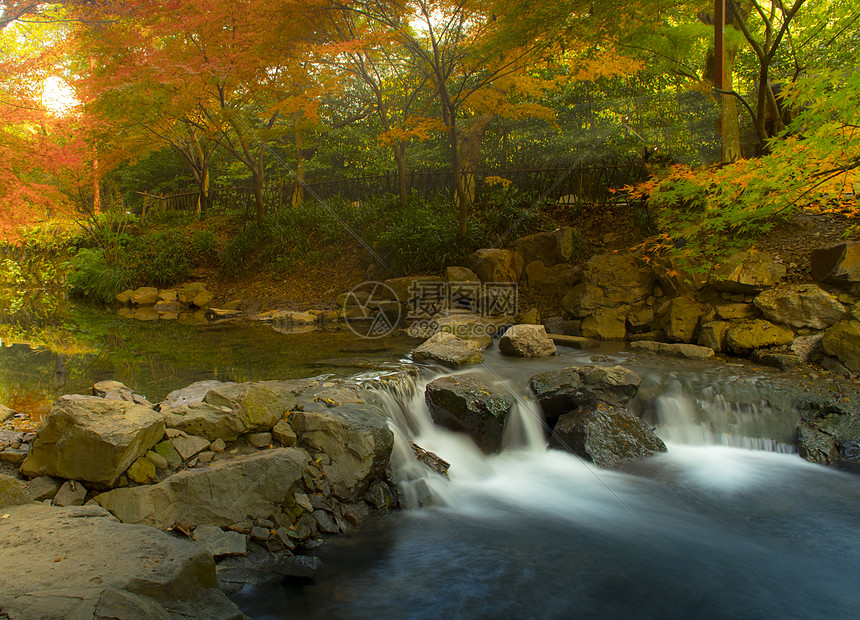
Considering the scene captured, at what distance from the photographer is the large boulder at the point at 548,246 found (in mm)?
11266

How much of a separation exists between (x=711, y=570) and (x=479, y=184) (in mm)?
12793

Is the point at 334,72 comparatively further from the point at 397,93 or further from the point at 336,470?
the point at 336,470

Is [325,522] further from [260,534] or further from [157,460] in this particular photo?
[157,460]

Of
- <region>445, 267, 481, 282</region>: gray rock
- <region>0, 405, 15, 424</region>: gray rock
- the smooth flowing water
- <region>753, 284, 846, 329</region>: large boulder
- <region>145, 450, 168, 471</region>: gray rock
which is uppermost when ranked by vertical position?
<region>445, 267, 481, 282</region>: gray rock

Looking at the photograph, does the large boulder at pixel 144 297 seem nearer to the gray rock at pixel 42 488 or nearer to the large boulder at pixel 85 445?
the large boulder at pixel 85 445

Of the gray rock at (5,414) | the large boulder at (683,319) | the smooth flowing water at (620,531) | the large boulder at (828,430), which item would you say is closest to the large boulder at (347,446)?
the smooth flowing water at (620,531)

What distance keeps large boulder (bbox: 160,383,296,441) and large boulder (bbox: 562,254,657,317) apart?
692 cm

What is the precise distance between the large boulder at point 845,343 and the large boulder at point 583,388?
2.86m

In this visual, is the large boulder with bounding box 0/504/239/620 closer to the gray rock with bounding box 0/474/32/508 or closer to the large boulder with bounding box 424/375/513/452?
the gray rock with bounding box 0/474/32/508

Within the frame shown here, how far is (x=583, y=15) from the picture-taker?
10219mm

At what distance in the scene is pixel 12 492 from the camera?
128 inches

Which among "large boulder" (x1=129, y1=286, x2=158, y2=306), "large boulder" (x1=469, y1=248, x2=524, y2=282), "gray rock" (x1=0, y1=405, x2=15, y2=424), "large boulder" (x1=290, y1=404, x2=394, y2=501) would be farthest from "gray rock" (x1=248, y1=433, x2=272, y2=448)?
"large boulder" (x1=129, y1=286, x2=158, y2=306)

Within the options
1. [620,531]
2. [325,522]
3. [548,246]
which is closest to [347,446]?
[325,522]

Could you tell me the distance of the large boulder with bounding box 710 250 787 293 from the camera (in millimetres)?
8258
